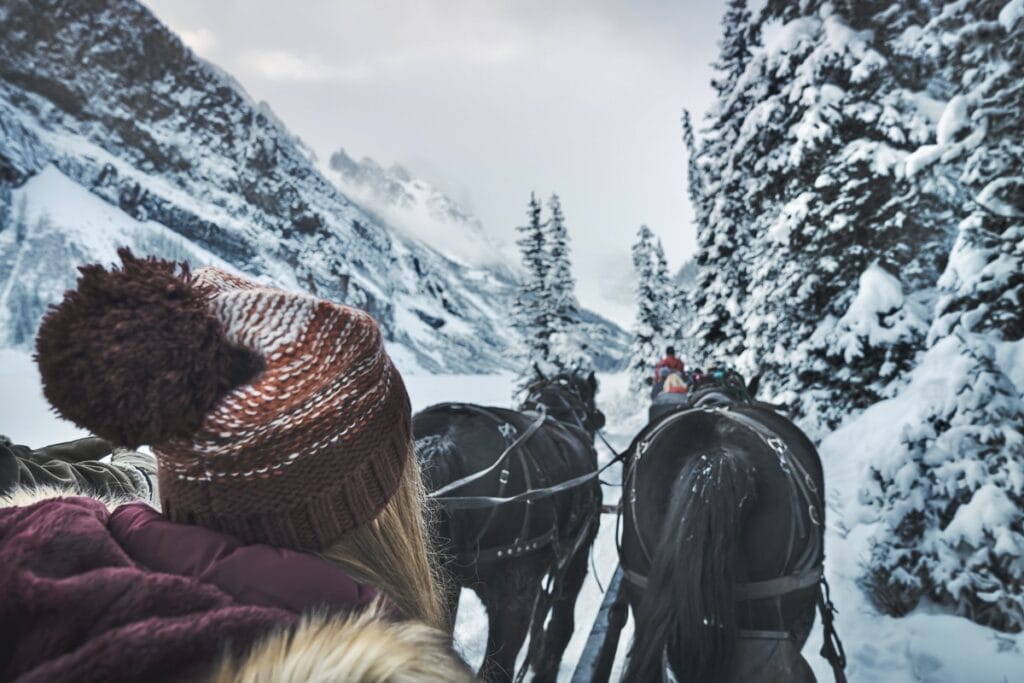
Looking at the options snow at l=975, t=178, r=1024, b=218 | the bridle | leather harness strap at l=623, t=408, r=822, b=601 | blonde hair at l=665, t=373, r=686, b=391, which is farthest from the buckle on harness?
blonde hair at l=665, t=373, r=686, b=391

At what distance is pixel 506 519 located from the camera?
3434 mm

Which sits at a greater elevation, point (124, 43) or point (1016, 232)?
point (124, 43)

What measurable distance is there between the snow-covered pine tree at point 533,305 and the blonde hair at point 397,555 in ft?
56.9

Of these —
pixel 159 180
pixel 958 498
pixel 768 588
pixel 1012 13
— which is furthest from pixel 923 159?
pixel 159 180

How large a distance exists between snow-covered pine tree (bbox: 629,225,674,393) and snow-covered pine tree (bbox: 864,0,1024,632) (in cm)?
1822

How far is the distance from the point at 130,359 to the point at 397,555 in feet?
2.12

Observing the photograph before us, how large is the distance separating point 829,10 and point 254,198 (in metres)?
116

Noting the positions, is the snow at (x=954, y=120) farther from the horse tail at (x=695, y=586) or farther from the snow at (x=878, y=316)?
the horse tail at (x=695, y=586)

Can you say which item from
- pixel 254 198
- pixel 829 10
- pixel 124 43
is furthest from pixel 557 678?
pixel 124 43

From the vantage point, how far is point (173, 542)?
819 mm

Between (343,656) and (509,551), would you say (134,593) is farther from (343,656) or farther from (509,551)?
(509,551)

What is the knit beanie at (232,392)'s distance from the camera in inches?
30.7

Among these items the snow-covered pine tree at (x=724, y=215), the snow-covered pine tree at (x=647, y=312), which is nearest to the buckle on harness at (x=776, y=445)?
the snow-covered pine tree at (x=724, y=215)

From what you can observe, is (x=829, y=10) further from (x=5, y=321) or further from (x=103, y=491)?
(x=5, y=321)
